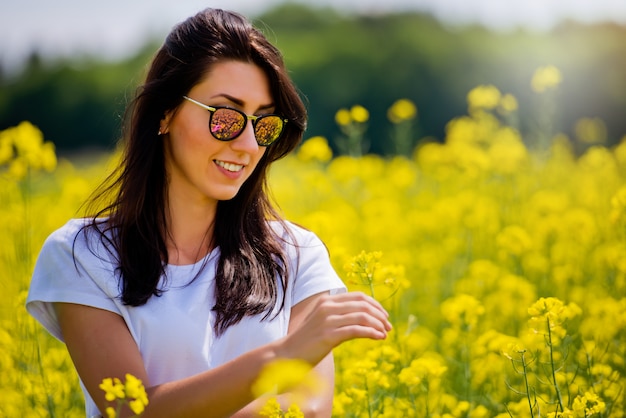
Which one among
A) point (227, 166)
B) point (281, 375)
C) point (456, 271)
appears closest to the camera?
point (281, 375)

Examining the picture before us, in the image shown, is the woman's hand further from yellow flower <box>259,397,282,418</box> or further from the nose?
the nose

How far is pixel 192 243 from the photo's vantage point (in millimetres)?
2166

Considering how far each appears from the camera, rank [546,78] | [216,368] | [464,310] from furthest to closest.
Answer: [546,78] → [464,310] → [216,368]

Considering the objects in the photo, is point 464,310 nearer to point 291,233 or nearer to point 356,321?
point 291,233

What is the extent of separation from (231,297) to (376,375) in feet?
1.38

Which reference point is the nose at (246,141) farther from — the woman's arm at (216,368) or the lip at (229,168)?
the woman's arm at (216,368)

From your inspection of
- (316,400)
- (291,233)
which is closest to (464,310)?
(291,233)

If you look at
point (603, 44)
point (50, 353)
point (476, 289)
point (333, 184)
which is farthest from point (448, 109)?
point (50, 353)

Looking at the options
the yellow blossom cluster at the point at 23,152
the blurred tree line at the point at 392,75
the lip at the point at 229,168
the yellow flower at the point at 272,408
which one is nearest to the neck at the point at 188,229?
the lip at the point at 229,168

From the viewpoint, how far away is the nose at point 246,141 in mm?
2029

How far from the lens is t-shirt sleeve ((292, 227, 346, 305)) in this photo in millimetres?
2113

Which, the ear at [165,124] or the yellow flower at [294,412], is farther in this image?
the ear at [165,124]

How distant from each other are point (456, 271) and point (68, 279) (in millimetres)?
2367

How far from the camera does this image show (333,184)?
5.40 meters
